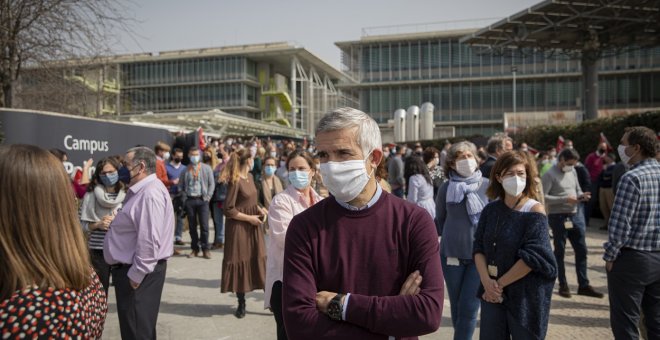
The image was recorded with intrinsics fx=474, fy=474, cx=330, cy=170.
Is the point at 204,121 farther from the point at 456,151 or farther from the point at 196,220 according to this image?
the point at 456,151

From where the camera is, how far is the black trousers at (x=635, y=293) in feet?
11.7

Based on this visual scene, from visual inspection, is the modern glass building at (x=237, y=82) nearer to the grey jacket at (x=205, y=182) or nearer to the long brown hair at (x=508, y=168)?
the grey jacket at (x=205, y=182)

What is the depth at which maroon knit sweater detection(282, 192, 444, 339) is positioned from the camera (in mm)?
1770

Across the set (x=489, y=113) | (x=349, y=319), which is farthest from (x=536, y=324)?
(x=489, y=113)

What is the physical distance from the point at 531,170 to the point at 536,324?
1145 mm

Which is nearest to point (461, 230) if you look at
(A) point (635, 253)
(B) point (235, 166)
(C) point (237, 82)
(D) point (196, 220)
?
(A) point (635, 253)

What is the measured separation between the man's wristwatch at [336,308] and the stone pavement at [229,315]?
3397 millimetres

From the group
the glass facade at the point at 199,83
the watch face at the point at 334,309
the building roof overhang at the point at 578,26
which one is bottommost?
the watch face at the point at 334,309

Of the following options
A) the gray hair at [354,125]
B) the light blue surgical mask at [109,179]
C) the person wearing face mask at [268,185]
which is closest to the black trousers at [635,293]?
the gray hair at [354,125]

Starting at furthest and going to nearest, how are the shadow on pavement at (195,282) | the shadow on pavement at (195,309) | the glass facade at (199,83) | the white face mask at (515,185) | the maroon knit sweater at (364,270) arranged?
the glass facade at (199,83), the shadow on pavement at (195,282), the shadow on pavement at (195,309), the white face mask at (515,185), the maroon knit sweater at (364,270)

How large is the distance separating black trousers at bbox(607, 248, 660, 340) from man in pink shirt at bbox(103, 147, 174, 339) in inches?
139

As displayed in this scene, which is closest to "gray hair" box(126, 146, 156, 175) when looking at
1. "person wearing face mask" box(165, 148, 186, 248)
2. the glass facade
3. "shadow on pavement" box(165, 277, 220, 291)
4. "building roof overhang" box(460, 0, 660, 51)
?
"shadow on pavement" box(165, 277, 220, 291)

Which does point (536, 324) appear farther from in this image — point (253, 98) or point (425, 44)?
point (253, 98)

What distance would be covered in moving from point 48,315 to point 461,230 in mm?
3476
